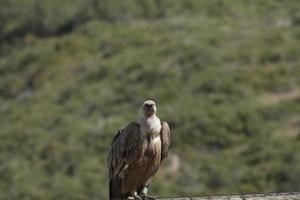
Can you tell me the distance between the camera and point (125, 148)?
24.8 feet

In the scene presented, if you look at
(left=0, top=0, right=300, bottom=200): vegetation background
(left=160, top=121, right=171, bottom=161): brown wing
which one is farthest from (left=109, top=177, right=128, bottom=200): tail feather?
(left=0, top=0, right=300, bottom=200): vegetation background

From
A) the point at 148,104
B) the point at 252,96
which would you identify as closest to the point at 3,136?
the point at 252,96

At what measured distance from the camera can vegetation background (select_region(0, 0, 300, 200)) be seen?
1096 inches

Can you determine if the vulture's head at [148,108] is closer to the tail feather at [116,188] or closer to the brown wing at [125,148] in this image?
the brown wing at [125,148]

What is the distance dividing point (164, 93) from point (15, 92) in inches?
361

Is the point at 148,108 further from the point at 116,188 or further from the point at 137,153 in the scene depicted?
the point at 116,188

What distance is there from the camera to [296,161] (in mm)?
26859

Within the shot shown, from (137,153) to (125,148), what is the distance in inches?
4.5

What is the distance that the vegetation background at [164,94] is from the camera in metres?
27.8

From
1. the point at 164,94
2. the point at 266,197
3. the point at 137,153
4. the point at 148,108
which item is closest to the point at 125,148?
the point at 137,153

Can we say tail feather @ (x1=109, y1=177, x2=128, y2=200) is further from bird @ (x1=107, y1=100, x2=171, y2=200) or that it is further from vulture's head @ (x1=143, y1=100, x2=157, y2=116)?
vulture's head @ (x1=143, y1=100, x2=157, y2=116)

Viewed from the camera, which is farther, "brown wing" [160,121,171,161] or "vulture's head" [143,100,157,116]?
"brown wing" [160,121,171,161]

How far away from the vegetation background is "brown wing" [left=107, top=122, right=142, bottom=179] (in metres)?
17.8

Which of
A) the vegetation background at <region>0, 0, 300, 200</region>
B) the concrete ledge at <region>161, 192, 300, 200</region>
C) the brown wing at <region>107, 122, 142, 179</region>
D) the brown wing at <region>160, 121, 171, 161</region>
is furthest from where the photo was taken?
the vegetation background at <region>0, 0, 300, 200</region>
